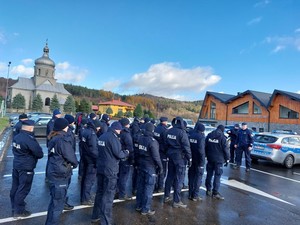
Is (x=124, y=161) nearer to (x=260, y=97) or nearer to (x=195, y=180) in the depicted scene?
(x=195, y=180)

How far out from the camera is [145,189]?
538 cm

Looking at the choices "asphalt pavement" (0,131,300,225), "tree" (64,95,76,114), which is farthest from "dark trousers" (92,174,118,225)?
"tree" (64,95,76,114)

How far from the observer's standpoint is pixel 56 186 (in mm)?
4102

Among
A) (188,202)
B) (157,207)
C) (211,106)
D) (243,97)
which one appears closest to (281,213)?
(188,202)

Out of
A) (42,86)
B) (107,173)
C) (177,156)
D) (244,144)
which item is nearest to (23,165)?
(107,173)

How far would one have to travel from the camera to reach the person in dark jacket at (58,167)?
4082 mm

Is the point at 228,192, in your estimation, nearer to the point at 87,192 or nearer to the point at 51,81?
the point at 87,192

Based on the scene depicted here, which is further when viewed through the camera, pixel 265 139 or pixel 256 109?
pixel 256 109

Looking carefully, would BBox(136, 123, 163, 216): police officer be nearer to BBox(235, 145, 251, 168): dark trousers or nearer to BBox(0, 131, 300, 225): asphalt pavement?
BBox(0, 131, 300, 225): asphalt pavement

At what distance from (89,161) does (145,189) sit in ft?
4.91

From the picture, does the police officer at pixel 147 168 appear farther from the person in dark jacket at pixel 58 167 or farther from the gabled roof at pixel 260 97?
the gabled roof at pixel 260 97

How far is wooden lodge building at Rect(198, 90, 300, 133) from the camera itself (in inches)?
1184

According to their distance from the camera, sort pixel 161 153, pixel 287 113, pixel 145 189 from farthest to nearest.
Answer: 1. pixel 287 113
2. pixel 161 153
3. pixel 145 189

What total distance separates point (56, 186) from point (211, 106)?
41036 millimetres
